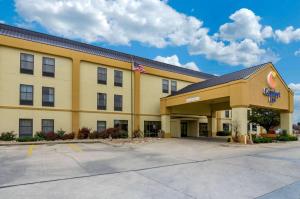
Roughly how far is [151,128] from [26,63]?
1674 cm

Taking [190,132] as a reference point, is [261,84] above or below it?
above

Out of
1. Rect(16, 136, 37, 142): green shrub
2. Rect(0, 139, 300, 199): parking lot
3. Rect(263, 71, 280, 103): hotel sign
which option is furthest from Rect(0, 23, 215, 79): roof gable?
Rect(0, 139, 300, 199): parking lot

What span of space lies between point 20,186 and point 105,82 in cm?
2313

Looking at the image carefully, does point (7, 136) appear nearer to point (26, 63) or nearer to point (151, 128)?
point (26, 63)

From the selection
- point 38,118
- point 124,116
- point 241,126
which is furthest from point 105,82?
point 241,126

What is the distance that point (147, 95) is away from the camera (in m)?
33.3

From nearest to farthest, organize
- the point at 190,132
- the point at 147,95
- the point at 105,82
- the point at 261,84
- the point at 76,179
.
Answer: the point at 76,179
the point at 261,84
the point at 105,82
the point at 147,95
the point at 190,132

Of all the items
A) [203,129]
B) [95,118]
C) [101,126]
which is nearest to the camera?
[95,118]

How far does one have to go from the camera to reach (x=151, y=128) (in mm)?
33312

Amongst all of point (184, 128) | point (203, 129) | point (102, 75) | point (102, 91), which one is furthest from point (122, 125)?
point (203, 129)

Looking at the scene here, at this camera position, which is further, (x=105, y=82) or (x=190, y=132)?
(x=190, y=132)

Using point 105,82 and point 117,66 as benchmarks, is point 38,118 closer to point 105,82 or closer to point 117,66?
point 105,82

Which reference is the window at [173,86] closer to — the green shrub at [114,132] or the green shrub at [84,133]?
the green shrub at [114,132]

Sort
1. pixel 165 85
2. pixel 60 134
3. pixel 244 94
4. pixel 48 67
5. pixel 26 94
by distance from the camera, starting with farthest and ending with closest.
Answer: pixel 165 85
pixel 48 67
pixel 60 134
pixel 26 94
pixel 244 94
